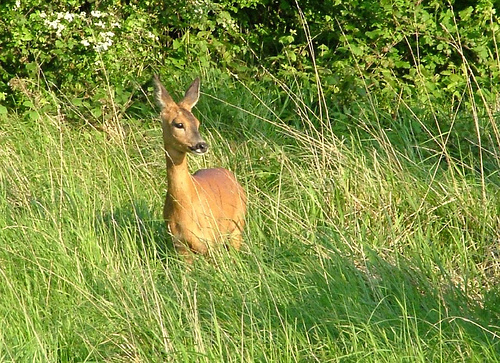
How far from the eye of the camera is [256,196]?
587 centimetres

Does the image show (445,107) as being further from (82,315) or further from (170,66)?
(82,315)

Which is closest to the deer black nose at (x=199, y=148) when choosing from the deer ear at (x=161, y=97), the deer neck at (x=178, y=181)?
the deer neck at (x=178, y=181)

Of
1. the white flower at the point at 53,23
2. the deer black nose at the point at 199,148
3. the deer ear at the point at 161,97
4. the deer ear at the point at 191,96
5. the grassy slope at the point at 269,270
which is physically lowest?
the grassy slope at the point at 269,270

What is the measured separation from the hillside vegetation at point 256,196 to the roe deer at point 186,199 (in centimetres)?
14

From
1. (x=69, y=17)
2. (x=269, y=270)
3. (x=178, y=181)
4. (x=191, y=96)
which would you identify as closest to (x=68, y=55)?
(x=69, y=17)

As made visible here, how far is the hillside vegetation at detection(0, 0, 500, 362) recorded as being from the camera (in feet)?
12.6

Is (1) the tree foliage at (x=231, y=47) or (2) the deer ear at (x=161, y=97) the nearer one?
(2) the deer ear at (x=161, y=97)

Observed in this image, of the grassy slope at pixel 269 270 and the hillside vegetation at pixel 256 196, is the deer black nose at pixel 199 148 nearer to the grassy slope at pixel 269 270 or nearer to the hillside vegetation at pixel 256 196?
the hillside vegetation at pixel 256 196

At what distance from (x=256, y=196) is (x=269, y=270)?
157 centimetres

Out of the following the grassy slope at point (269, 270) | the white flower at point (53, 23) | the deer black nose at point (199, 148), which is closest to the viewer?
the grassy slope at point (269, 270)

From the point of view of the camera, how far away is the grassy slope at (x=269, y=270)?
3732mm

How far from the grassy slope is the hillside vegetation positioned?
1 cm

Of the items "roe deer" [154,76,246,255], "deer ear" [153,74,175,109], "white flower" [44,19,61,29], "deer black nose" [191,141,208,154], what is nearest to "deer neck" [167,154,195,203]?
"roe deer" [154,76,246,255]

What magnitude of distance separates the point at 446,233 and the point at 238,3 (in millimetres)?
4679
